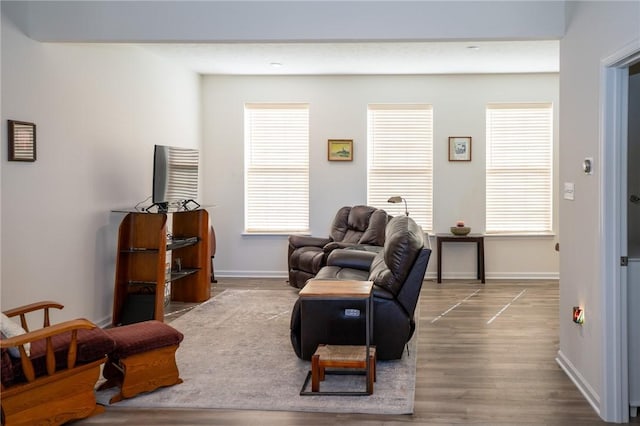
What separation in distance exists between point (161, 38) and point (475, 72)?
450cm

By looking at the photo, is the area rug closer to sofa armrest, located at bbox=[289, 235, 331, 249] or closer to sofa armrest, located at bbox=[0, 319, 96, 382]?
sofa armrest, located at bbox=[0, 319, 96, 382]

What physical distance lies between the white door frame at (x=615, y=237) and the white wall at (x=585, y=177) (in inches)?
1.1

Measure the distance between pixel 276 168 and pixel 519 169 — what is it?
317 cm

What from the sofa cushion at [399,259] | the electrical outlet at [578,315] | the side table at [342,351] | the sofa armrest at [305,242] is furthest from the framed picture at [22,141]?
the electrical outlet at [578,315]

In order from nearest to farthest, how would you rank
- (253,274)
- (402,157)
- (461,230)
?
(461,230) < (402,157) < (253,274)

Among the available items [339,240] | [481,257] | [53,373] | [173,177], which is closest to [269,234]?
[339,240]

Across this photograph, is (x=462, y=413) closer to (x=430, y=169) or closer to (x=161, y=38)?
(x=161, y=38)

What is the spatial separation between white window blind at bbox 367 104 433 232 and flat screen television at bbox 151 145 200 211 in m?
2.51

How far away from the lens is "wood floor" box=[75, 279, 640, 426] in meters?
3.28

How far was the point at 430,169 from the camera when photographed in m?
7.83

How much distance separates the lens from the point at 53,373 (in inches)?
122

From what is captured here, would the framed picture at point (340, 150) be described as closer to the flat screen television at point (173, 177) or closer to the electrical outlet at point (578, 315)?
the flat screen television at point (173, 177)

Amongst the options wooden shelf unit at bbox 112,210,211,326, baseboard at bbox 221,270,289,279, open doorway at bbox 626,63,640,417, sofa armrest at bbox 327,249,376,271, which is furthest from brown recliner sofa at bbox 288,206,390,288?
open doorway at bbox 626,63,640,417

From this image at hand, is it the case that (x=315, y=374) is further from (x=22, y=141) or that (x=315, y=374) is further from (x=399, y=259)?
(x=22, y=141)
